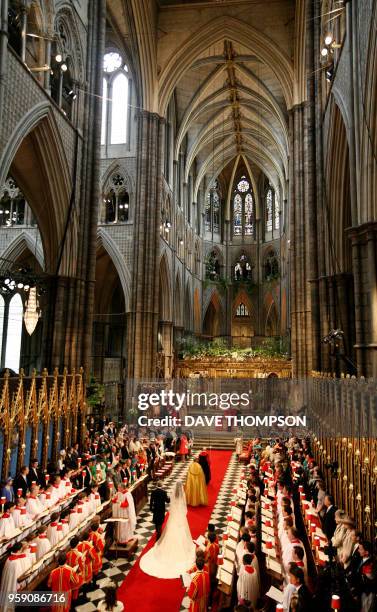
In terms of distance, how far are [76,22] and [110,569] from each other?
53.8ft

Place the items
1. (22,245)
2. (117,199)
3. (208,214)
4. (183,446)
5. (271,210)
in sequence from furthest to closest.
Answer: (208,214), (271,210), (117,199), (22,245), (183,446)

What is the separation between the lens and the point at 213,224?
46.6 m

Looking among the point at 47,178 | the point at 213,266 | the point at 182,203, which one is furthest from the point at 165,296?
the point at 47,178

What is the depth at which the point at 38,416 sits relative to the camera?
37.6 ft

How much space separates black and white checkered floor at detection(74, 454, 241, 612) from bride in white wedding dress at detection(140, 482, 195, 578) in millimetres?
411

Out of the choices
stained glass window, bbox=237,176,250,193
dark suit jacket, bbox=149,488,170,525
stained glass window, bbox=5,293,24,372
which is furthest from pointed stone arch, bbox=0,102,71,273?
stained glass window, bbox=237,176,250,193

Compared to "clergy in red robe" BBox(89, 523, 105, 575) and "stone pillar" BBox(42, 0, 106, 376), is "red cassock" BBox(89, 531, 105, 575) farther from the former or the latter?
"stone pillar" BBox(42, 0, 106, 376)

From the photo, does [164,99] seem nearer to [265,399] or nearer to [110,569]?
[265,399]

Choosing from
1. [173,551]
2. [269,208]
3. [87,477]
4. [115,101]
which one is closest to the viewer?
[173,551]

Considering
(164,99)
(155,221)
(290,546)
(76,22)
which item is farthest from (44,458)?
(164,99)

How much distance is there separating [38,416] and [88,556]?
5.06m

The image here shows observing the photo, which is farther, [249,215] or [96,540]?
[249,215]

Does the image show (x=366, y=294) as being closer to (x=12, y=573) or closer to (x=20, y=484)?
(x=20, y=484)

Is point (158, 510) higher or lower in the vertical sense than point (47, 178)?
lower
